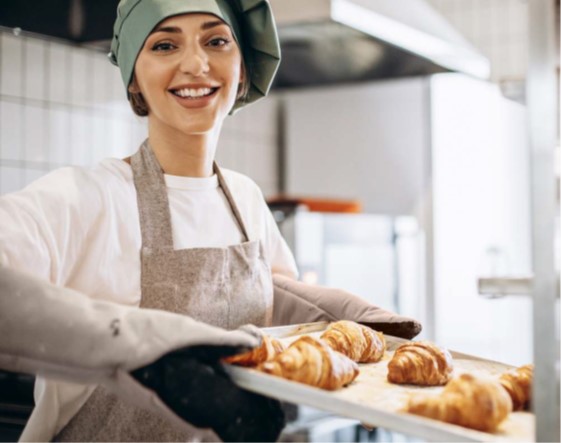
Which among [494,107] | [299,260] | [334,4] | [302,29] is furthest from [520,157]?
[334,4]

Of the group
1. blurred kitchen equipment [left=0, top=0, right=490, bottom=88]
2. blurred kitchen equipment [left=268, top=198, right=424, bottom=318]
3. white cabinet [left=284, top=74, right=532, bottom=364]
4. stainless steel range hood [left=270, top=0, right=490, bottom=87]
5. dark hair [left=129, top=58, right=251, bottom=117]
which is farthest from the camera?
white cabinet [left=284, top=74, right=532, bottom=364]

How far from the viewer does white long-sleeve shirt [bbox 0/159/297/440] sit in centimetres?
→ 102

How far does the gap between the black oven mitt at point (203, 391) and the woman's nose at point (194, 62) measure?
0.50m

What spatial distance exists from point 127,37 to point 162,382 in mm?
618

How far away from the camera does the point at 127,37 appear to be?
47.1 inches

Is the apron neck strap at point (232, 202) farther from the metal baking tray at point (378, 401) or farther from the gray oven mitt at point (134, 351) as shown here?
the gray oven mitt at point (134, 351)

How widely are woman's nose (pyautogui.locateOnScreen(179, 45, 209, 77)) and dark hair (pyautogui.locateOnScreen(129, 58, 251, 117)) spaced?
11 cm

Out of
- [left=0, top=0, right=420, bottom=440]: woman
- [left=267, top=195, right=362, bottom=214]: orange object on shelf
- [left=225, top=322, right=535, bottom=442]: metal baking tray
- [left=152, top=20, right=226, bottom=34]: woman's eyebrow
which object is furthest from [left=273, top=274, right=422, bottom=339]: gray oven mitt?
[left=267, top=195, right=362, bottom=214]: orange object on shelf

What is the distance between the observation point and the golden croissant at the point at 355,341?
1.07 metres

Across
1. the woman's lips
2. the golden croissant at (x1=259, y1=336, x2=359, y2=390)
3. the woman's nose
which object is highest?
the woman's nose

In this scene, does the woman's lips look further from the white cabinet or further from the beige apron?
the white cabinet

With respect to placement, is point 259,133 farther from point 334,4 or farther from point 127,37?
point 127,37

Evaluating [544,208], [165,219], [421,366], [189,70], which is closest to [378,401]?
[421,366]

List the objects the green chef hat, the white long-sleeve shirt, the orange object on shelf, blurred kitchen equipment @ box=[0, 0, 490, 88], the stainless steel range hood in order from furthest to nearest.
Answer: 1. the orange object on shelf
2. the stainless steel range hood
3. blurred kitchen equipment @ box=[0, 0, 490, 88]
4. the green chef hat
5. the white long-sleeve shirt
